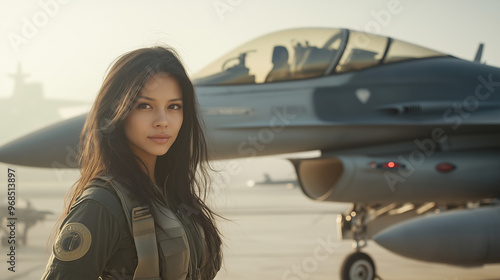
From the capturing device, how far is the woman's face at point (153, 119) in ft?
4.09

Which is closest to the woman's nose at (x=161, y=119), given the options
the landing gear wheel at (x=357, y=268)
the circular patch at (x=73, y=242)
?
the circular patch at (x=73, y=242)

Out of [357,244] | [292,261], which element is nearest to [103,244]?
[357,244]

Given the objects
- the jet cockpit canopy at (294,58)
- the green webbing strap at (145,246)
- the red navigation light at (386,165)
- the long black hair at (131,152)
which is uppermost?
the jet cockpit canopy at (294,58)

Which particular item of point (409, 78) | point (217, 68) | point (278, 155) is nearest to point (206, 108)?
point (217, 68)

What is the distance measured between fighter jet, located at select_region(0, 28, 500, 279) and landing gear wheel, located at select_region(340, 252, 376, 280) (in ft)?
0.03

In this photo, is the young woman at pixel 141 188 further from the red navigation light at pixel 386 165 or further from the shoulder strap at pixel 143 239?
the red navigation light at pixel 386 165

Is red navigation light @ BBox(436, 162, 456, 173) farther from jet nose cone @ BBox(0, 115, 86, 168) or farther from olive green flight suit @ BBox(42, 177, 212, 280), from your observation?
olive green flight suit @ BBox(42, 177, 212, 280)

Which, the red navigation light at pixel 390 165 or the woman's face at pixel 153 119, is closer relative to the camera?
the woman's face at pixel 153 119

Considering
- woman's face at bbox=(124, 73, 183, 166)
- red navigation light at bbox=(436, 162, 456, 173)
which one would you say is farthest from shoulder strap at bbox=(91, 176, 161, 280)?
red navigation light at bbox=(436, 162, 456, 173)

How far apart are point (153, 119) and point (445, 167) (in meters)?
5.13

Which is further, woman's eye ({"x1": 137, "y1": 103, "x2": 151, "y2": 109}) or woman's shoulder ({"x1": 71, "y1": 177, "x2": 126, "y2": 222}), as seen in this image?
woman's eye ({"x1": 137, "y1": 103, "x2": 151, "y2": 109})

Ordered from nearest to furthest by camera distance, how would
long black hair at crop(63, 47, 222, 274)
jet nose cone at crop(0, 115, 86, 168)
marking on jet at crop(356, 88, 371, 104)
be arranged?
long black hair at crop(63, 47, 222, 274)
jet nose cone at crop(0, 115, 86, 168)
marking on jet at crop(356, 88, 371, 104)

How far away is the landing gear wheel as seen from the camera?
20.1 feet

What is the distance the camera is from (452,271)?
7543 mm
